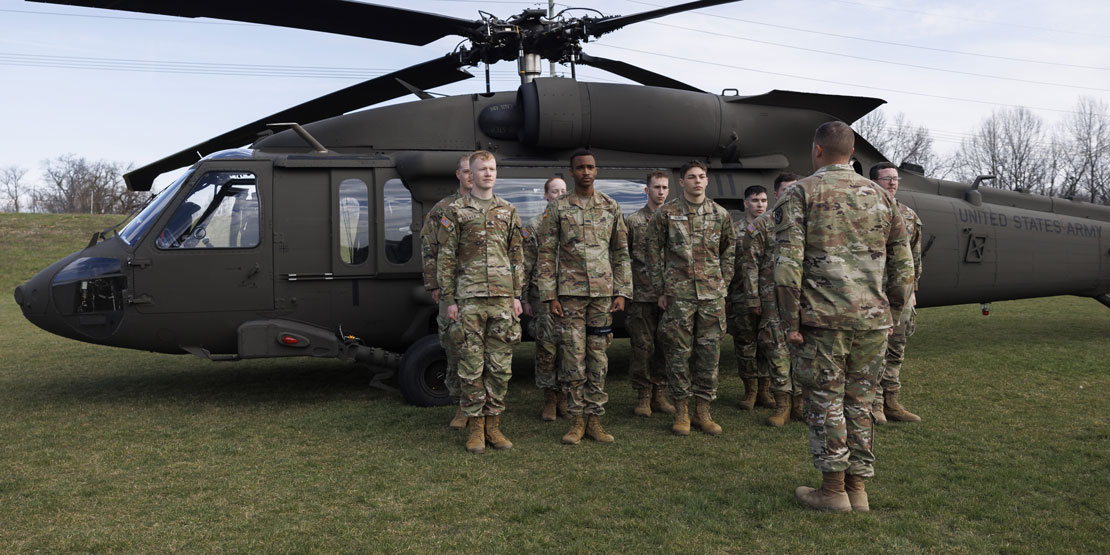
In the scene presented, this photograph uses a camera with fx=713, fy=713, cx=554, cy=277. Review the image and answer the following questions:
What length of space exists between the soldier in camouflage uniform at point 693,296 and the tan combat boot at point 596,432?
49 cm

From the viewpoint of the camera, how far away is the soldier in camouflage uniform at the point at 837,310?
10.9 feet

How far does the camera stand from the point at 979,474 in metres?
3.85

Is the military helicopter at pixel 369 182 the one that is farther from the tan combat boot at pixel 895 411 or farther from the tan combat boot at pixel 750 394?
the tan combat boot at pixel 895 411

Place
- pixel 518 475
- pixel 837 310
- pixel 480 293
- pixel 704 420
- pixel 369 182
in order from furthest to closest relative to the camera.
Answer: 1. pixel 369 182
2. pixel 704 420
3. pixel 480 293
4. pixel 518 475
5. pixel 837 310

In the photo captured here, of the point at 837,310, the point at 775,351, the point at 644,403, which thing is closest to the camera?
the point at 837,310

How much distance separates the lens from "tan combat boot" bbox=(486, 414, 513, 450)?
14.8 feet

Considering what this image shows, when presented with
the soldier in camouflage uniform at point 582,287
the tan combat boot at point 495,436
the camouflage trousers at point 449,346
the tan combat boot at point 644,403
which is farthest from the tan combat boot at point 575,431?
the camouflage trousers at point 449,346

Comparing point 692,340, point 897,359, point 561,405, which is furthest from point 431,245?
point 897,359

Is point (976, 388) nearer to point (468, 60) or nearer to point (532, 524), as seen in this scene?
point (532, 524)

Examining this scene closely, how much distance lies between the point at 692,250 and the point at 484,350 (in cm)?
155

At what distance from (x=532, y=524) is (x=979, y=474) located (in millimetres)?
2467

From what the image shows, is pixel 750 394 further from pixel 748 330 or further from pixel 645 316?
pixel 645 316

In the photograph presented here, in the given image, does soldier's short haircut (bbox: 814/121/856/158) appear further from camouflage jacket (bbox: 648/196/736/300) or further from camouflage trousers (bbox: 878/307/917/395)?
camouflage trousers (bbox: 878/307/917/395)

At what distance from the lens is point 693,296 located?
4812 millimetres
